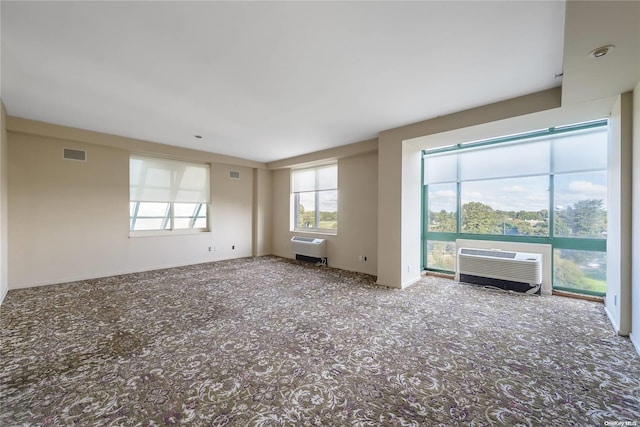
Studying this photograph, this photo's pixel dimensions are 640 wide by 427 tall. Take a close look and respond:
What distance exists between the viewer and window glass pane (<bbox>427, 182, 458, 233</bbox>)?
5.39 m

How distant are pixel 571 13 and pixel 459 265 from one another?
162 inches

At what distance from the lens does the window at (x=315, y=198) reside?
653 cm

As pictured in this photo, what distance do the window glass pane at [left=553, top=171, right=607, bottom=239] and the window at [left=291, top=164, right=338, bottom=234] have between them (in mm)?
4169

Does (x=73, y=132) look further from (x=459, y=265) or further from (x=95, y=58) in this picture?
(x=459, y=265)

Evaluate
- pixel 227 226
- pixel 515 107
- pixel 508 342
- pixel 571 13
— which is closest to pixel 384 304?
pixel 508 342

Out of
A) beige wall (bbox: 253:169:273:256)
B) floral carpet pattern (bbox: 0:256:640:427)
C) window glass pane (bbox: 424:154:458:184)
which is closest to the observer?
floral carpet pattern (bbox: 0:256:640:427)

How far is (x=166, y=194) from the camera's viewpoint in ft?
19.7

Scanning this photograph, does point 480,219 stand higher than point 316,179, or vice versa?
point 316,179

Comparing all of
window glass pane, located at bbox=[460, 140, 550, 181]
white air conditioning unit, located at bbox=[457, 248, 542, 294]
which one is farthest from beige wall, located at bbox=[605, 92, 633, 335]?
window glass pane, located at bbox=[460, 140, 550, 181]

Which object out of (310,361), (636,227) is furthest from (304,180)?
(636,227)

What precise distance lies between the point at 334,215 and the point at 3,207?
5823 millimetres

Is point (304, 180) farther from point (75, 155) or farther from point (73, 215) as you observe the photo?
point (73, 215)

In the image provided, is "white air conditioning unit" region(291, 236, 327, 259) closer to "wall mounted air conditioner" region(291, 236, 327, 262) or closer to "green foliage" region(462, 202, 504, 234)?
"wall mounted air conditioner" region(291, 236, 327, 262)

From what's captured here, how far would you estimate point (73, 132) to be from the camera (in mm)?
4633
